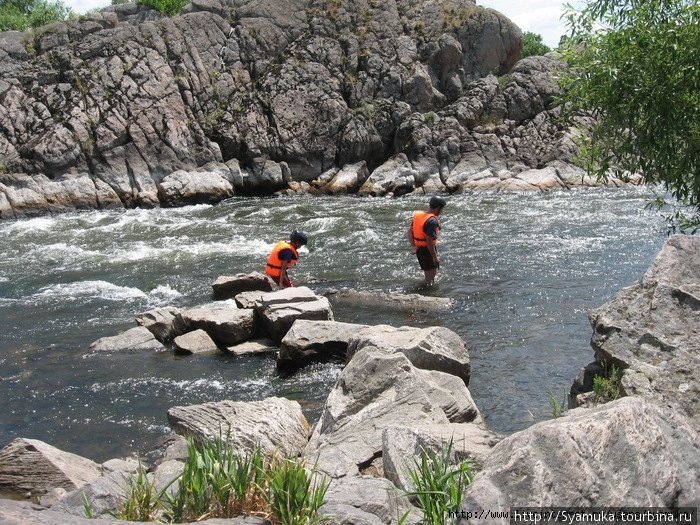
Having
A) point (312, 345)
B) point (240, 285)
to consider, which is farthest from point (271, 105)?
point (312, 345)

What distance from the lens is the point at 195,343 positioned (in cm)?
1157

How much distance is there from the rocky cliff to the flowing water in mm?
4255

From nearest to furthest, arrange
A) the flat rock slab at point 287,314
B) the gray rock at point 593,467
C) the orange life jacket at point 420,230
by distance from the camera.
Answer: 1. the gray rock at point 593,467
2. the flat rock slab at point 287,314
3. the orange life jacket at point 420,230

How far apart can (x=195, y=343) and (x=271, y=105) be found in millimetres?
27222

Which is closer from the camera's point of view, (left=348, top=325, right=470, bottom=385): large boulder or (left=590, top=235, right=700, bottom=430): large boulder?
(left=590, top=235, right=700, bottom=430): large boulder

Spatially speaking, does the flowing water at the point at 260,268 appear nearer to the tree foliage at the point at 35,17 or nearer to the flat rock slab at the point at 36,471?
the flat rock slab at the point at 36,471

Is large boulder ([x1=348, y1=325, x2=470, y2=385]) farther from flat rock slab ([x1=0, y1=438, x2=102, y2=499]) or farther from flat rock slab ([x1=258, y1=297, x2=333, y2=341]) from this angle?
flat rock slab ([x1=0, y1=438, x2=102, y2=499])

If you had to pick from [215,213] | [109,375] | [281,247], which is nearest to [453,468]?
[109,375]

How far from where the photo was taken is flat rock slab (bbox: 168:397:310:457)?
741 centimetres

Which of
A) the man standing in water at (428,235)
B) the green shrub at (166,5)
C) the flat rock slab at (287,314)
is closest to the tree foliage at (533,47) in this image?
the green shrub at (166,5)

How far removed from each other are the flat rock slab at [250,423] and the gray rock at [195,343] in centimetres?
329

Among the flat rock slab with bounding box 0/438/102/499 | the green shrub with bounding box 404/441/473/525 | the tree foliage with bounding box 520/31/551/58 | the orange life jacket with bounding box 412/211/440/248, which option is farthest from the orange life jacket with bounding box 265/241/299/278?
the tree foliage with bounding box 520/31/551/58

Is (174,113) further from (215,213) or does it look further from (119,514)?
(119,514)

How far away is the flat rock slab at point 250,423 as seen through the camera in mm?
7406
